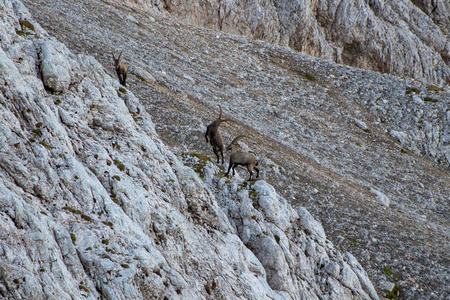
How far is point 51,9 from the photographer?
132 feet

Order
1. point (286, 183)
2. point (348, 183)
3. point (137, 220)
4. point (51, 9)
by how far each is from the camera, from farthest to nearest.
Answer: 1. point (51, 9)
2. point (348, 183)
3. point (286, 183)
4. point (137, 220)

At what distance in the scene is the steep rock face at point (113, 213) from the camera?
914cm

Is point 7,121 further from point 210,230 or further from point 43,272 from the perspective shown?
point 210,230

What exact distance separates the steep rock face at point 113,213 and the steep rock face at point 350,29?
153 feet

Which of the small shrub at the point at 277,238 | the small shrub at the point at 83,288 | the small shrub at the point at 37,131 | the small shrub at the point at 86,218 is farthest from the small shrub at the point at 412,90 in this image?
the small shrub at the point at 83,288

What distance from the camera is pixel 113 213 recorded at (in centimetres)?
1113

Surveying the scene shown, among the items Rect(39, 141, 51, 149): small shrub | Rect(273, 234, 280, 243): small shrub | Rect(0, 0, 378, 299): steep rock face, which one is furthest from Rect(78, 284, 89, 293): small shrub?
Rect(273, 234, 280, 243): small shrub

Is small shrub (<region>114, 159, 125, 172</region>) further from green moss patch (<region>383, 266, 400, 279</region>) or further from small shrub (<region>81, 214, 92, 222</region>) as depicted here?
green moss patch (<region>383, 266, 400, 279</region>)

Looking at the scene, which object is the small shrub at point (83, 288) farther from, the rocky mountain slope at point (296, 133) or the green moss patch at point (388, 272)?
the green moss patch at point (388, 272)

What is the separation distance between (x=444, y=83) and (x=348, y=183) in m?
52.8

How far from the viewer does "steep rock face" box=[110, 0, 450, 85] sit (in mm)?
61594

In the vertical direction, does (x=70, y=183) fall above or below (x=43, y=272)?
above

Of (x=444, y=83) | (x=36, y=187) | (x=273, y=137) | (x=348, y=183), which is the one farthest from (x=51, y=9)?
(x=444, y=83)

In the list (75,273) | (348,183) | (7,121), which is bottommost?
(348,183)
